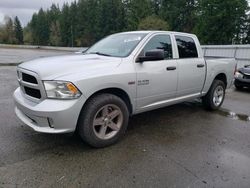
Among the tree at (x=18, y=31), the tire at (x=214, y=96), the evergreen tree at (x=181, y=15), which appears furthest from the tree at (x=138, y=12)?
the tree at (x=18, y=31)

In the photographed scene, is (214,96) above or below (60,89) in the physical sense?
below

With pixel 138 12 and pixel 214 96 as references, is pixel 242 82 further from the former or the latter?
pixel 138 12

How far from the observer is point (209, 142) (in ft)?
12.0

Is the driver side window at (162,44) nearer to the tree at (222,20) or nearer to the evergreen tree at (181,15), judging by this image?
the tree at (222,20)

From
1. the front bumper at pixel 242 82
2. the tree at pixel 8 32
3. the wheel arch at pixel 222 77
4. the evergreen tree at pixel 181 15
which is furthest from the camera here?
the tree at pixel 8 32

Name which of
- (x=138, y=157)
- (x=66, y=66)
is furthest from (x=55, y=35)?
(x=138, y=157)

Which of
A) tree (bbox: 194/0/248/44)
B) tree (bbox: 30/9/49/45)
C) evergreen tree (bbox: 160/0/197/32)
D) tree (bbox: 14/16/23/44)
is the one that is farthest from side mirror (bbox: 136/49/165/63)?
tree (bbox: 14/16/23/44)

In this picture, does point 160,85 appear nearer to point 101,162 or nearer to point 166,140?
point 166,140

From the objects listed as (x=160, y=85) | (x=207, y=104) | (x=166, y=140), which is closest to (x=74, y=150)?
(x=166, y=140)

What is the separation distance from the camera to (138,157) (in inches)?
122

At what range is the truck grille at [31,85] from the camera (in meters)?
2.90

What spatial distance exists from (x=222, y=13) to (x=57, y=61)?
4171 cm

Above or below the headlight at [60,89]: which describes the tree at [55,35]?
above

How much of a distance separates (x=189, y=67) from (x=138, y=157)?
230cm
